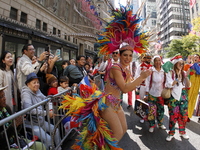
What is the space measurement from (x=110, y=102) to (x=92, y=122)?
39cm

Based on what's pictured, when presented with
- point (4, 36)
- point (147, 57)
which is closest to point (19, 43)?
point (4, 36)

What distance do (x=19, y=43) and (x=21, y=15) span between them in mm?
2408

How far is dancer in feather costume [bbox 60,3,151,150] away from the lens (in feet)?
5.92

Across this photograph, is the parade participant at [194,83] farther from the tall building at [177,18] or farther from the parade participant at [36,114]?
the tall building at [177,18]

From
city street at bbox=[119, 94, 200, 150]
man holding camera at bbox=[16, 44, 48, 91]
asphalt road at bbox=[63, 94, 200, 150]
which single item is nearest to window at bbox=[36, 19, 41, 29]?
man holding camera at bbox=[16, 44, 48, 91]

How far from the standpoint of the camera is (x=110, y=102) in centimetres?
196

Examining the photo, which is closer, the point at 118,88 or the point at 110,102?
the point at 110,102

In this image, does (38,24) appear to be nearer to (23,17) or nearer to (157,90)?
(23,17)

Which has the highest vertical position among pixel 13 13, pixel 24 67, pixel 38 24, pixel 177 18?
pixel 177 18

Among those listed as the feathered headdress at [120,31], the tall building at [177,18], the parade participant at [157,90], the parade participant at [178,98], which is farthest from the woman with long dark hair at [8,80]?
the tall building at [177,18]

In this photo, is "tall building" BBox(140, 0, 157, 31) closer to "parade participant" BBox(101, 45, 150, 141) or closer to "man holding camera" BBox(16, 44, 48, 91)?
"parade participant" BBox(101, 45, 150, 141)

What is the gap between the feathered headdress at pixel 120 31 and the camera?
2363 mm

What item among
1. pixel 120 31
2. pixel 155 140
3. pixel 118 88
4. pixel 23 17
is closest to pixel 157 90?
pixel 155 140

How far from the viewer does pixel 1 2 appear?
8.63 m
